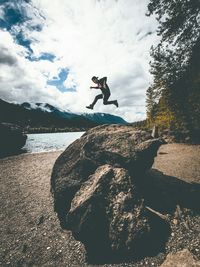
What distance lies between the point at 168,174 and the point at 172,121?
19.6 meters

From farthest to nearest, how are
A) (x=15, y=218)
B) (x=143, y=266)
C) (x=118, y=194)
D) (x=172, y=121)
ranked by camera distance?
(x=172, y=121) < (x=15, y=218) < (x=118, y=194) < (x=143, y=266)

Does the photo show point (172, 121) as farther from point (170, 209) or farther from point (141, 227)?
point (141, 227)

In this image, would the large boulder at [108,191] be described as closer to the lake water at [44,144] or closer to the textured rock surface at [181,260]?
the textured rock surface at [181,260]

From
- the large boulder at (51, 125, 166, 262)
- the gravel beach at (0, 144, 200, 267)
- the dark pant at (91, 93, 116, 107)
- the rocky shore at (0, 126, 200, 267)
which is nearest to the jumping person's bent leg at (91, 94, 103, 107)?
the dark pant at (91, 93, 116, 107)

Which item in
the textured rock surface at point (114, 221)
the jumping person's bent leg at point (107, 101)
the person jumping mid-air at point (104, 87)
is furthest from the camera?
the jumping person's bent leg at point (107, 101)

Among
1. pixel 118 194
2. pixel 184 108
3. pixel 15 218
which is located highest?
pixel 184 108

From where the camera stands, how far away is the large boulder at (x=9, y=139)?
3862 centimetres

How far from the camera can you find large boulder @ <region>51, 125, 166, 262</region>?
8305mm

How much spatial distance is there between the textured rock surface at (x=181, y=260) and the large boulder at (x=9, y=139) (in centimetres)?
3711

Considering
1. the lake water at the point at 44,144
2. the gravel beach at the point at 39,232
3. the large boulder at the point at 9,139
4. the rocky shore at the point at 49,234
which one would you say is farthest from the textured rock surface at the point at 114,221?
the lake water at the point at 44,144

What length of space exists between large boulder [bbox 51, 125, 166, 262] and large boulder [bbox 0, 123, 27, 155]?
3094 centimetres

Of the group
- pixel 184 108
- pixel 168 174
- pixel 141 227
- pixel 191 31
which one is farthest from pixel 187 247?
pixel 184 108

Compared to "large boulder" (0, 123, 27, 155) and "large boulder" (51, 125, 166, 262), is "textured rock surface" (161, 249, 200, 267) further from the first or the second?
"large boulder" (0, 123, 27, 155)

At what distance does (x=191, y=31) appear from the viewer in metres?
16.5
